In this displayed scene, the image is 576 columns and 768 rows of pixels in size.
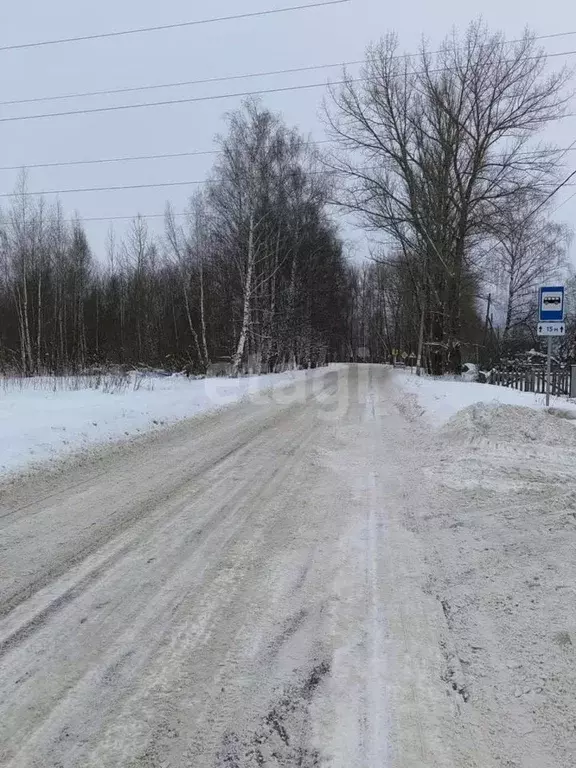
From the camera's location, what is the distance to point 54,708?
2.37 meters

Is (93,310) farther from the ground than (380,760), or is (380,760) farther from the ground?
(93,310)

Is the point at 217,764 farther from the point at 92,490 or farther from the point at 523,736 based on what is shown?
the point at 92,490

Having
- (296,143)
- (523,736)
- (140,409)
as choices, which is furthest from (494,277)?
(523,736)

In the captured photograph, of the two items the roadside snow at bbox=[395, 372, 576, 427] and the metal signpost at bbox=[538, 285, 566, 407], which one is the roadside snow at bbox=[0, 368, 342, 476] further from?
the metal signpost at bbox=[538, 285, 566, 407]

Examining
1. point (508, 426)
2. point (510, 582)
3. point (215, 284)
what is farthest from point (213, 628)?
point (215, 284)

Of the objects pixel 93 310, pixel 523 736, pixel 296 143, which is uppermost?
pixel 296 143

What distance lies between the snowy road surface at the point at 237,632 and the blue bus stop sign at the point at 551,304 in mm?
7448

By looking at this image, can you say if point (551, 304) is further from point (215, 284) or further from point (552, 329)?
point (215, 284)

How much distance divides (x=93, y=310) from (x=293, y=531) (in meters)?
44.8

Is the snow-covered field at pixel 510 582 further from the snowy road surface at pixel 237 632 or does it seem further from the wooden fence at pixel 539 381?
the wooden fence at pixel 539 381

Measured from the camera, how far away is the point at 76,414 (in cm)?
988

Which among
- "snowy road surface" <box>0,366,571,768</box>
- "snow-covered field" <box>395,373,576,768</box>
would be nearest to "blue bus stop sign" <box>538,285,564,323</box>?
"snow-covered field" <box>395,373,576,768</box>

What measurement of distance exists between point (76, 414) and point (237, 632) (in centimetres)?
780

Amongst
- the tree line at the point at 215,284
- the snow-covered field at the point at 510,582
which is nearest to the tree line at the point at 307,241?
the tree line at the point at 215,284
